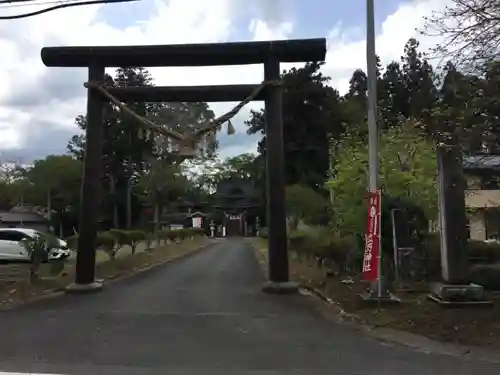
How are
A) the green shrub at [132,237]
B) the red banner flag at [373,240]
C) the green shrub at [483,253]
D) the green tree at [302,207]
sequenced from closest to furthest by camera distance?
the red banner flag at [373,240] < the green shrub at [483,253] < the green shrub at [132,237] < the green tree at [302,207]

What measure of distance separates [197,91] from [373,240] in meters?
6.61

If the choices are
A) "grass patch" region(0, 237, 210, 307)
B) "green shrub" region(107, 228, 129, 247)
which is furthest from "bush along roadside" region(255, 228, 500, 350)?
"green shrub" region(107, 228, 129, 247)

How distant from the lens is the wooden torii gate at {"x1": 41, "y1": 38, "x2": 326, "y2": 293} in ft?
51.9

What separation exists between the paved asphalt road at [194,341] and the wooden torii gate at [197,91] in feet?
4.90

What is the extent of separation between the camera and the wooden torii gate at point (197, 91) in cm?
1580

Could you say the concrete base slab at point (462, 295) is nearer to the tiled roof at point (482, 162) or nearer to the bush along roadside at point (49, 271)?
the tiled roof at point (482, 162)

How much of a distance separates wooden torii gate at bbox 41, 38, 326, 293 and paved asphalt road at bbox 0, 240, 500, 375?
1.49 m

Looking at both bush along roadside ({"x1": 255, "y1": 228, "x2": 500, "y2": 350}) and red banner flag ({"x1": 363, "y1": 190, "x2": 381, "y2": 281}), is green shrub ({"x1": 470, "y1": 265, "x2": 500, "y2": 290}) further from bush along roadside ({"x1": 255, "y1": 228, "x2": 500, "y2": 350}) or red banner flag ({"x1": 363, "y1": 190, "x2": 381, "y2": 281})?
red banner flag ({"x1": 363, "y1": 190, "x2": 381, "y2": 281})

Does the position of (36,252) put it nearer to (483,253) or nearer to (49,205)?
(483,253)

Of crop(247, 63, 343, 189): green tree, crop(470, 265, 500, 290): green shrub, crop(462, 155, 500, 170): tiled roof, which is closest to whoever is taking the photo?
crop(462, 155, 500, 170): tiled roof

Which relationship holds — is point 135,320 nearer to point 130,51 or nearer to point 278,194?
point 278,194

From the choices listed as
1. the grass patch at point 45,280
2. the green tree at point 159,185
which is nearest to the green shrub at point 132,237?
the grass patch at point 45,280

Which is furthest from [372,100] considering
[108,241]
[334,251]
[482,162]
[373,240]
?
[108,241]

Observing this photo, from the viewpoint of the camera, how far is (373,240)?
480 inches
